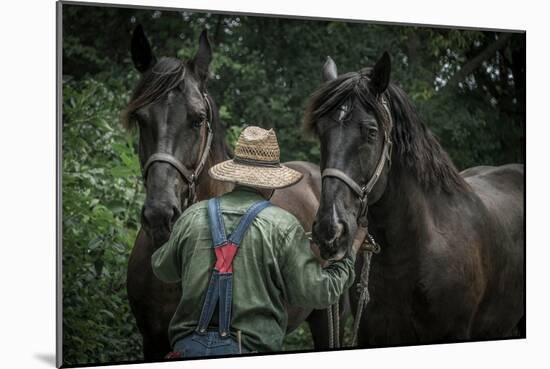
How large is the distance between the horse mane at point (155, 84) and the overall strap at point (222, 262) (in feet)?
2.57

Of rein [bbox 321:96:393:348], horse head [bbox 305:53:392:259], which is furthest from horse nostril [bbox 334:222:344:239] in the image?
rein [bbox 321:96:393:348]

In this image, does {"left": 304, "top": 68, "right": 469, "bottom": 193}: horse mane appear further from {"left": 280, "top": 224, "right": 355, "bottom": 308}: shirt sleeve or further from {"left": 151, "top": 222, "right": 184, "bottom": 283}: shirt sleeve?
{"left": 151, "top": 222, "right": 184, "bottom": 283}: shirt sleeve

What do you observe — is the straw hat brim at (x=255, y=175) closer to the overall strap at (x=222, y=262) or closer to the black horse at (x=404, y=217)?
the overall strap at (x=222, y=262)

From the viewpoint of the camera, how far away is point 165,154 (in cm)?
415

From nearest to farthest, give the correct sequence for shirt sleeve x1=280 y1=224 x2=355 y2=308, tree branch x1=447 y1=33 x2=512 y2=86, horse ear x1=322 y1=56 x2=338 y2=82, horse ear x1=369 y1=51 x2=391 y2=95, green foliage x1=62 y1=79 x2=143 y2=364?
1. shirt sleeve x1=280 y1=224 x2=355 y2=308
2. horse ear x1=369 y1=51 x2=391 y2=95
3. green foliage x1=62 y1=79 x2=143 y2=364
4. horse ear x1=322 y1=56 x2=338 y2=82
5. tree branch x1=447 y1=33 x2=512 y2=86

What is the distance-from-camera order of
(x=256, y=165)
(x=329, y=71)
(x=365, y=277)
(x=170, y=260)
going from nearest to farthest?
(x=170, y=260)
(x=256, y=165)
(x=365, y=277)
(x=329, y=71)

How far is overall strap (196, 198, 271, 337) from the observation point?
3.65 metres

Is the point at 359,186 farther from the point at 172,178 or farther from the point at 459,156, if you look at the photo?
the point at 459,156

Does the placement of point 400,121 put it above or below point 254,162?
above

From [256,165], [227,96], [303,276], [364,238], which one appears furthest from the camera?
[227,96]

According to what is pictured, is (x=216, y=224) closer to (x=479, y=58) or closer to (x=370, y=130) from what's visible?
(x=370, y=130)

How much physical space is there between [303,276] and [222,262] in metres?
0.34

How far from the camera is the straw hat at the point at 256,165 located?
3.77 meters

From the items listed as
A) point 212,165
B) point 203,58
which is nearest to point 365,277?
point 212,165
